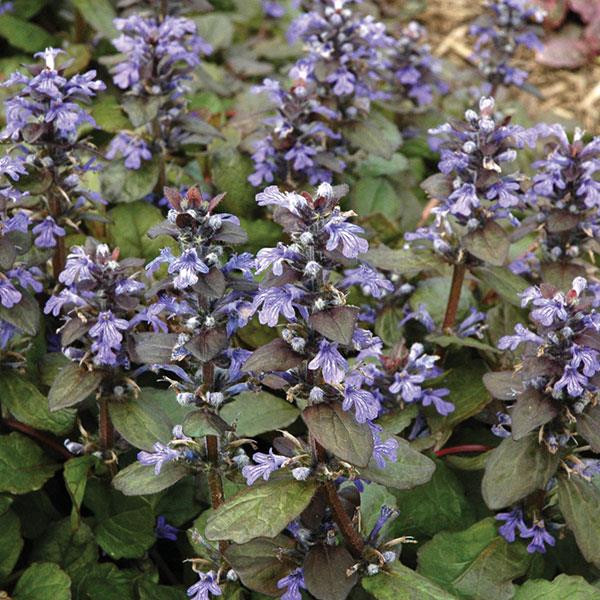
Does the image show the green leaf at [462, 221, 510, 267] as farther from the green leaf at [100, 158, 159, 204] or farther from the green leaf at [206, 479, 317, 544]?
the green leaf at [100, 158, 159, 204]

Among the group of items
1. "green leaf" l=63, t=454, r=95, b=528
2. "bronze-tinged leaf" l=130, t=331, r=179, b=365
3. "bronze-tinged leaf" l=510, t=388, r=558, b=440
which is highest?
"bronze-tinged leaf" l=130, t=331, r=179, b=365

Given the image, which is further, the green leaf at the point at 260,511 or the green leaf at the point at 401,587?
the green leaf at the point at 401,587

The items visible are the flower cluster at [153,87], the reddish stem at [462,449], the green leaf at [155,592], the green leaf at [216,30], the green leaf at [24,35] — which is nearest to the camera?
the green leaf at [155,592]

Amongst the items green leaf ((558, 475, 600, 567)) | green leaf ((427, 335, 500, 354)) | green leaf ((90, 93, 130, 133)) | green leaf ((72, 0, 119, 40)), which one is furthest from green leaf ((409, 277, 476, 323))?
green leaf ((72, 0, 119, 40))

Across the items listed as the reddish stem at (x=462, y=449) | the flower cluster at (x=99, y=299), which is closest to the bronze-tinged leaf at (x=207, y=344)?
the flower cluster at (x=99, y=299)

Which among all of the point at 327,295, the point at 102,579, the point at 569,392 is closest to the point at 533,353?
the point at 569,392

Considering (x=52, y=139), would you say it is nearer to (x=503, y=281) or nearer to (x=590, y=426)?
(x=503, y=281)

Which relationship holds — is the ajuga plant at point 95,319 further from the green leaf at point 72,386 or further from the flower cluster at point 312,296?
the flower cluster at point 312,296

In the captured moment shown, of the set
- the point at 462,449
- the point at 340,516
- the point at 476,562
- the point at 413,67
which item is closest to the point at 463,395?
the point at 462,449
